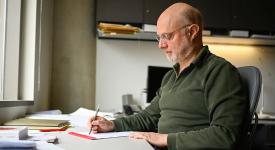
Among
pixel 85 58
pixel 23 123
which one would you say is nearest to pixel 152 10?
pixel 85 58

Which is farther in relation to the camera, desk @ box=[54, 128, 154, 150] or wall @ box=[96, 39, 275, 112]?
wall @ box=[96, 39, 275, 112]

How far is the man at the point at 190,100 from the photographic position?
3.97ft

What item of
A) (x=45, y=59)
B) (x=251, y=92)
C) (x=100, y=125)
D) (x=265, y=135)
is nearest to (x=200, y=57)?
(x=251, y=92)

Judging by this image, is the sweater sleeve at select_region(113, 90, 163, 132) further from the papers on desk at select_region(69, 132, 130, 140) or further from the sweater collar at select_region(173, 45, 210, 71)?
the sweater collar at select_region(173, 45, 210, 71)

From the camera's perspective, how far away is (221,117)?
3.98 feet

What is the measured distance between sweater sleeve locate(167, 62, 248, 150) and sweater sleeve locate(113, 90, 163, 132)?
0.40 meters

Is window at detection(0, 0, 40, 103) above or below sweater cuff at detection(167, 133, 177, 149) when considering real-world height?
above

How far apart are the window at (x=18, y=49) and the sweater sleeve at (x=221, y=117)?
58.8 inches

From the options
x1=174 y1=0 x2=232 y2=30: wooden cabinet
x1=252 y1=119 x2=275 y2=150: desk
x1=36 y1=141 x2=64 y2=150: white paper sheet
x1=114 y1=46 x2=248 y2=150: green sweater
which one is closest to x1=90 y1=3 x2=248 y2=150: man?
x1=114 y1=46 x2=248 y2=150: green sweater

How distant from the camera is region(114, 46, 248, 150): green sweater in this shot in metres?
1.20

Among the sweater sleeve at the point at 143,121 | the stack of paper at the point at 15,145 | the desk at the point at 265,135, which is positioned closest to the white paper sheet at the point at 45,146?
the stack of paper at the point at 15,145

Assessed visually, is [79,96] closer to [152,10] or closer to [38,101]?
[38,101]

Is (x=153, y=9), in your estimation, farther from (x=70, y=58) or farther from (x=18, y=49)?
(x=18, y=49)

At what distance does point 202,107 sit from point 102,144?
411mm
